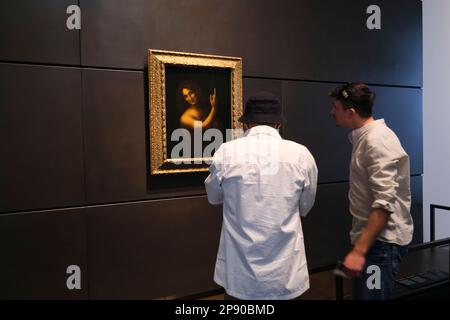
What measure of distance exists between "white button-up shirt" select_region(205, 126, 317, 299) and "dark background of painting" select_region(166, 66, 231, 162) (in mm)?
1179

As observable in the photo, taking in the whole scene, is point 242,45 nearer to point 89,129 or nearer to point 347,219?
point 89,129

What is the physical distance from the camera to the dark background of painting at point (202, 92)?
2.73 meters

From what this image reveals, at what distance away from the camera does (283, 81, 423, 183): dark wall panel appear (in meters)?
3.31

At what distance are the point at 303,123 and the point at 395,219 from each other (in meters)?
2.11

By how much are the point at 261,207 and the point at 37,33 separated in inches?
69.2

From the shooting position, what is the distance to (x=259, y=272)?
62.5 inches

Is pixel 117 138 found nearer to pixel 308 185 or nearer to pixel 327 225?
pixel 308 185

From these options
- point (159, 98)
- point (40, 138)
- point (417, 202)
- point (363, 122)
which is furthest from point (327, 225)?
point (40, 138)

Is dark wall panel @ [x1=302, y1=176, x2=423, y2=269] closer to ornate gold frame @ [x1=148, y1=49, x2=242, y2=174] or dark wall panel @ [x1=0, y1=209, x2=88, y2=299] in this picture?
ornate gold frame @ [x1=148, y1=49, x2=242, y2=174]

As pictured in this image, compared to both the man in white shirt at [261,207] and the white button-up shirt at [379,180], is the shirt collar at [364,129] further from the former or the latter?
the man in white shirt at [261,207]

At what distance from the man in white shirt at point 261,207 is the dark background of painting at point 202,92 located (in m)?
1.18

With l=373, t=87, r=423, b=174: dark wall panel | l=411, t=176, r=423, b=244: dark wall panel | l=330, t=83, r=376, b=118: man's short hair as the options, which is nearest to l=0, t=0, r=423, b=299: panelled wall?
l=373, t=87, r=423, b=174: dark wall panel

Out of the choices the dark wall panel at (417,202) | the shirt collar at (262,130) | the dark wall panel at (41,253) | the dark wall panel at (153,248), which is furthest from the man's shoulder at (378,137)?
the dark wall panel at (417,202)

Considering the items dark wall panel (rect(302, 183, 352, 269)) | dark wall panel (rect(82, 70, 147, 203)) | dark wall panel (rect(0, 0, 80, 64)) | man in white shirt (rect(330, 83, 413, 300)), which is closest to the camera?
man in white shirt (rect(330, 83, 413, 300))
